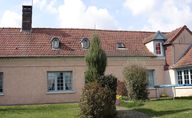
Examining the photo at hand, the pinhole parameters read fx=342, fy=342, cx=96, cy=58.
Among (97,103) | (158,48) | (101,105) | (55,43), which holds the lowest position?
(101,105)

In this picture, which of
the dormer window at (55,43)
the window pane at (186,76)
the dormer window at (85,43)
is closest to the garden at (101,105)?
the dormer window at (85,43)

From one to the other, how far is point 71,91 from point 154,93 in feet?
26.8

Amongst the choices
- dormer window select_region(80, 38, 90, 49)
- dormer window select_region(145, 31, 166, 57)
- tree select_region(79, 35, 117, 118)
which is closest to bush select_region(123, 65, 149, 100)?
tree select_region(79, 35, 117, 118)

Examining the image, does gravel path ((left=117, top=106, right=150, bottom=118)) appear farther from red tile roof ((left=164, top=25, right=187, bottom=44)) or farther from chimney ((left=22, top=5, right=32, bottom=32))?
chimney ((left=22, top=5, right=32, bottom=32))

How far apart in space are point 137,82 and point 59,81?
8.12 m

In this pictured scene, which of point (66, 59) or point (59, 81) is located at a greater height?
point (66, 59)

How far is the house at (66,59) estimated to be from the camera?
2934 cm

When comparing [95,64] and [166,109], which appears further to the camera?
[166,109]

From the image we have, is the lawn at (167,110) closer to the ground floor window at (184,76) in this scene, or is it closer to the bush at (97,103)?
the bush at (97,103)

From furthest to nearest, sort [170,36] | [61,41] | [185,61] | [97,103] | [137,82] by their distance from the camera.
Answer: [170,36], [61,41], [185,61], [137,82], [97,103]

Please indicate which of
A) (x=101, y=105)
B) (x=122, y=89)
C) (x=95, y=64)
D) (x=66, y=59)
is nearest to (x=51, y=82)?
(x=66, y=59)

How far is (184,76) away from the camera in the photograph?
31484mm

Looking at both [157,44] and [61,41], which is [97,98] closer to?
[61,41]

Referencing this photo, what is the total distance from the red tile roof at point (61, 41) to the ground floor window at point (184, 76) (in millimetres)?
3376
